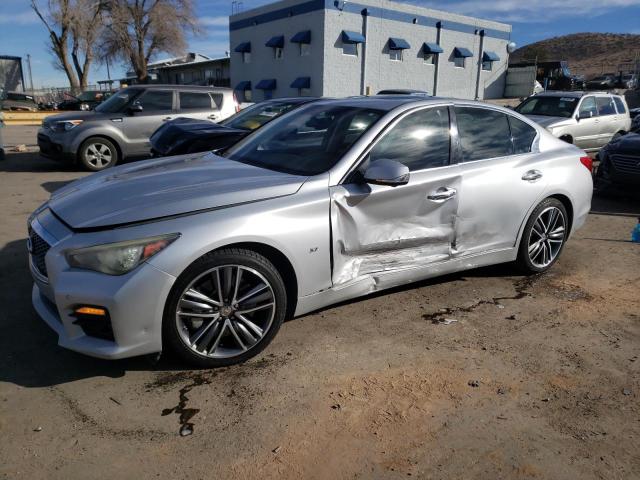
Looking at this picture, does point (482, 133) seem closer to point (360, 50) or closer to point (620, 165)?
point (620, 165)

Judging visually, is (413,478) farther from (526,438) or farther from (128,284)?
(128,284)

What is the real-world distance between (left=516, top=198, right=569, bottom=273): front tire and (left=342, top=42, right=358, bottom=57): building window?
85.6ft

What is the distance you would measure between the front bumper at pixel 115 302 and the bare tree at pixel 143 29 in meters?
42.6

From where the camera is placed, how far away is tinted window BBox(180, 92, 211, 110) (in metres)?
10.7

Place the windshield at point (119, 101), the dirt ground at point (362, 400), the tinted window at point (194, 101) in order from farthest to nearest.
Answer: the tinted window at point (194, 101)
the windshield at point (119, 101)
the dirt ground at point (362, 400)

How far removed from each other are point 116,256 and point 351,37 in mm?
27642

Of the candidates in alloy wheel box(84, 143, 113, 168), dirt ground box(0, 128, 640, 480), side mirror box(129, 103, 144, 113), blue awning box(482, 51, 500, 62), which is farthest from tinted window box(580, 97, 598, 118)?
blue awning box(482, 51, 500, 62)

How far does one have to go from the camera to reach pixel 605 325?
3.93 m

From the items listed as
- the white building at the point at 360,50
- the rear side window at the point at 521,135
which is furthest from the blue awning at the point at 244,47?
the rear side window at the point at 521,135

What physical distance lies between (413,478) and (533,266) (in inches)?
121

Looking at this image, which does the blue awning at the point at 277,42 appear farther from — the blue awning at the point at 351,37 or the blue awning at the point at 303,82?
the blue awning at the point at 351,37

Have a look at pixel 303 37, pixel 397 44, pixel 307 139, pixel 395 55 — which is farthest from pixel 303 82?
pixel 307 139

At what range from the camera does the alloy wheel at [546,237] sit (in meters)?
4.75

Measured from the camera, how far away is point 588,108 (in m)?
11.9
